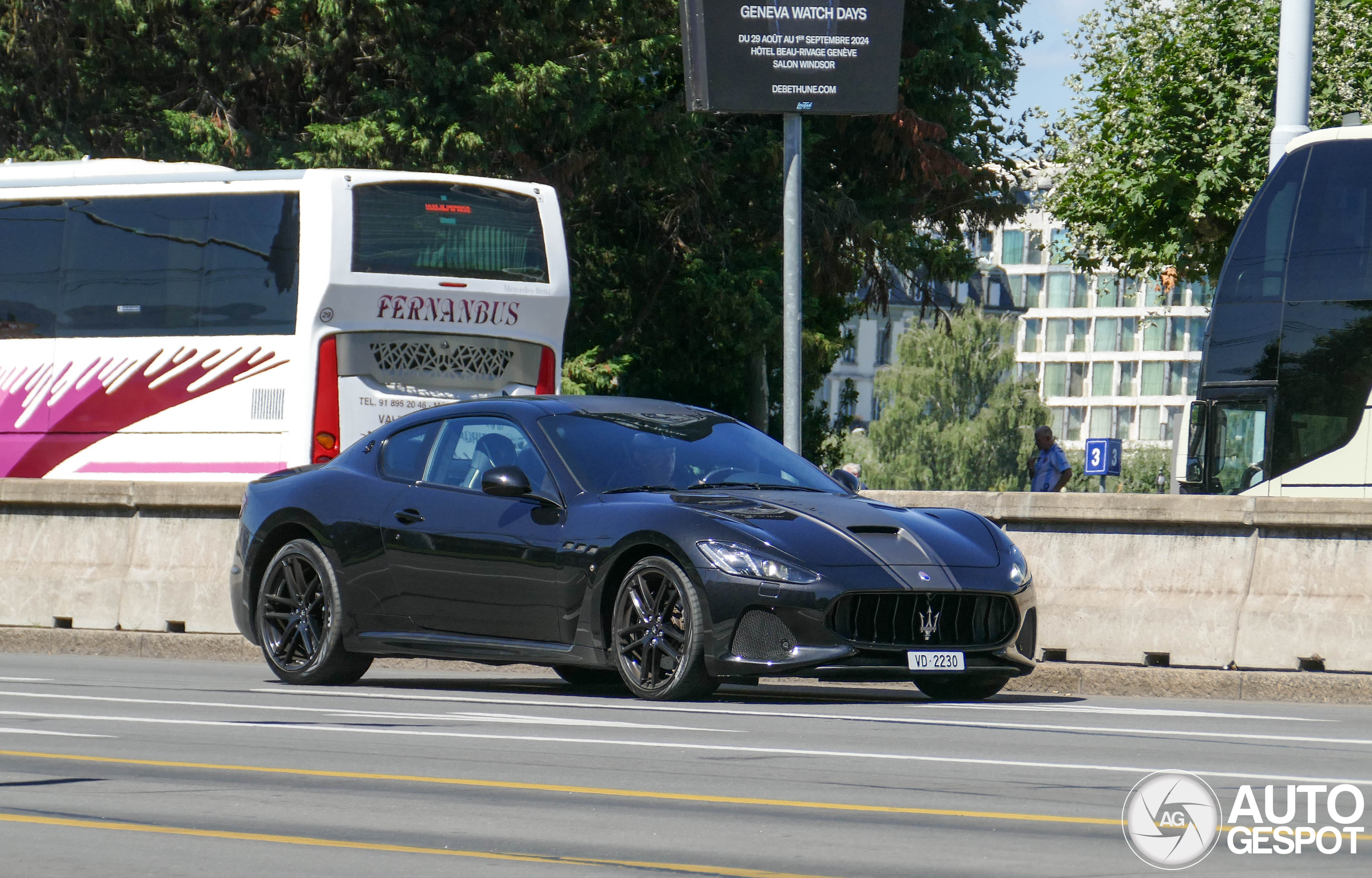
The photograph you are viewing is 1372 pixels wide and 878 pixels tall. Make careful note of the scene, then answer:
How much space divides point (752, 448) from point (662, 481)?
77 centimetres

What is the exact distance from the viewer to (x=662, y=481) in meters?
10.5

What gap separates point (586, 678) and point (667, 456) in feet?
5.03

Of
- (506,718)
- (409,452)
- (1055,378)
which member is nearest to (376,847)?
(506,718)

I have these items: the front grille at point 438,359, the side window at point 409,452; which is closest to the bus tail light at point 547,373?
the front grille at point 438,359

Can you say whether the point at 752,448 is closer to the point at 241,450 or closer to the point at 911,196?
the point at 241,450

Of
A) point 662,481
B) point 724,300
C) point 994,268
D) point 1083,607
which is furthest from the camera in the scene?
point 994,268

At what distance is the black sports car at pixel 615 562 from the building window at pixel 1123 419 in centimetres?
14114

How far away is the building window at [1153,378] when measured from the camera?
147875 mm

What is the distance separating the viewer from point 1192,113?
3272cm

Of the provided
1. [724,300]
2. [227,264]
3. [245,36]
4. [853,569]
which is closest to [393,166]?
[245,36]

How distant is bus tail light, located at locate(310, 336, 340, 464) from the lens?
803 inches

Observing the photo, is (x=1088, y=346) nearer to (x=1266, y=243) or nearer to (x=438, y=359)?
(x=1266, y=243)

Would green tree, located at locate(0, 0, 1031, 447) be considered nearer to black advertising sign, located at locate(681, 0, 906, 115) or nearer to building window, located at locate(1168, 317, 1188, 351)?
black advertising sign, located at locate(681, 0, 906, 115)

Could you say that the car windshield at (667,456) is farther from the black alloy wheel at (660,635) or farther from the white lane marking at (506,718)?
the white lane marking at (506,718)
